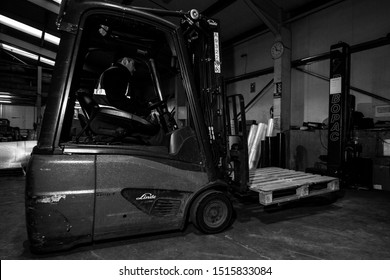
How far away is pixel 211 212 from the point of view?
8.77 feet

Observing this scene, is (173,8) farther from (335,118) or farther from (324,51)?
(335,118)

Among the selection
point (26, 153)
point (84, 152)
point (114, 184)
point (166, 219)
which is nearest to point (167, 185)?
point (166, 219)

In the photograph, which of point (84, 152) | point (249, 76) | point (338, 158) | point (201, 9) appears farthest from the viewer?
point (249, 76)

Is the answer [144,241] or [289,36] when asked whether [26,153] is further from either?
[289,36]

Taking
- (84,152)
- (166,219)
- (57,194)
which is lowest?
(166,219)

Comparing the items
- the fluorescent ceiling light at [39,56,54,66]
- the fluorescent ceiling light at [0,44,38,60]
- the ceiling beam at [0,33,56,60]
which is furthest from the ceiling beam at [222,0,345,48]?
the fluorescent ceiling light at [0,44,38,60]

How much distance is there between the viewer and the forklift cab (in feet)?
6.75

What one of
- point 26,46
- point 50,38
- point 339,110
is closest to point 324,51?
point 339,110

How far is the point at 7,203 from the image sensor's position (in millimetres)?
3943

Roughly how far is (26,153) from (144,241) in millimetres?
5824

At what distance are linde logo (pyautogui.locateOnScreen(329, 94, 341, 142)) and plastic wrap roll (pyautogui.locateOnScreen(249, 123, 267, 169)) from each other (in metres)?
1.48

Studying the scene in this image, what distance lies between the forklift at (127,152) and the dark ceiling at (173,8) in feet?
15.9
